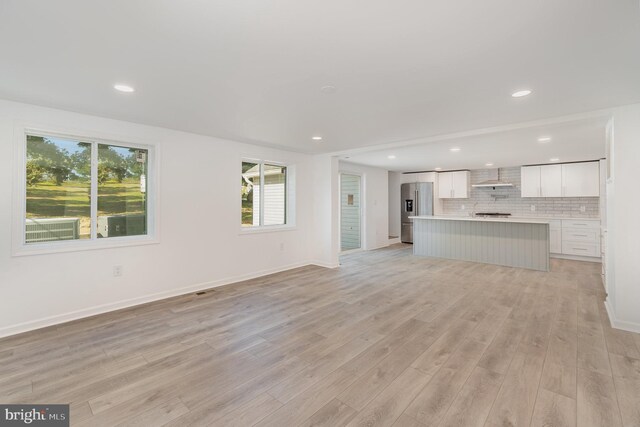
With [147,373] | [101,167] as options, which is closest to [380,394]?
[147,373]

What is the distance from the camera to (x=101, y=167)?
3.65 metres

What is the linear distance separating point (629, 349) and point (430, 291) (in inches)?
81.8

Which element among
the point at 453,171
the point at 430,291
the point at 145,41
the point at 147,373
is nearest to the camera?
the point at 145,41

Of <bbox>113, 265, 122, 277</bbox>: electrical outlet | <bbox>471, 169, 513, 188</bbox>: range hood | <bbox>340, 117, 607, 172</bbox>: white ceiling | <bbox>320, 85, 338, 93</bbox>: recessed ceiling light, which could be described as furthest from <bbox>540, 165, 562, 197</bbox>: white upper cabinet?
<bbox>113, 265, 122, 277</bbox>: electrical outlet

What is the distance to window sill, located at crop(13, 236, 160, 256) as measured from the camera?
3.08m

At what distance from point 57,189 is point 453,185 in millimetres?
8952

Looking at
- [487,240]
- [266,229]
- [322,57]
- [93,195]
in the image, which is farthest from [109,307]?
[487,240]

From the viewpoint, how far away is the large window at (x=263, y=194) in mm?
5262

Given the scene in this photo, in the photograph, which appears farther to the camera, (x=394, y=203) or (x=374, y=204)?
(x=394, y=203)

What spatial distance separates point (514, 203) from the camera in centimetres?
803

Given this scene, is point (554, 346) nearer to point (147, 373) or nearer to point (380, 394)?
point (380, 394)

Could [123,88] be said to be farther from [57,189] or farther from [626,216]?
[626,216]

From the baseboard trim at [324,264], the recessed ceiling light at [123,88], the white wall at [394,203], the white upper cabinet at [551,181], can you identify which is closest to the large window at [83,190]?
the recessed ceiling light at [123,88]

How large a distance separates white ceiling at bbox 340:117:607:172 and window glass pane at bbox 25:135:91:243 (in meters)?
4.25
